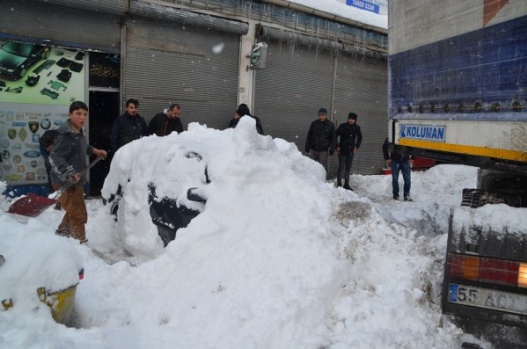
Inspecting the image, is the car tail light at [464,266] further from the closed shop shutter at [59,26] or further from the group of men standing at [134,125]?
the closed shop shutter at [59,26]

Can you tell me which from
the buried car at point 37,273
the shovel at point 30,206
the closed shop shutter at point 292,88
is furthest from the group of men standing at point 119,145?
the buried car at point 37,273

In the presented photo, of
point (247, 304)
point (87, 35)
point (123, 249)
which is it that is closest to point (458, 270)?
point (247, 304)

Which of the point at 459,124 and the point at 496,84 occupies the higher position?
the point at 496,84

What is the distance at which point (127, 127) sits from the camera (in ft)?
26.3

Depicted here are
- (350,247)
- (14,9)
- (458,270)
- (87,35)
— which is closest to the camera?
(458,270)

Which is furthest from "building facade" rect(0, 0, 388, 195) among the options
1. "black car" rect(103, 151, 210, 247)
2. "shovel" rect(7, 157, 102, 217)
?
"black car" rect(103, 151, 210, 247)

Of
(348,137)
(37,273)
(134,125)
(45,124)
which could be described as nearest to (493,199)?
(37,273)

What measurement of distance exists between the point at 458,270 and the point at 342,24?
35.6 feet

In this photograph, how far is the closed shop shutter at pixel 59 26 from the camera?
7.47 m

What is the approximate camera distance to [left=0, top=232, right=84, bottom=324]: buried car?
105 inches

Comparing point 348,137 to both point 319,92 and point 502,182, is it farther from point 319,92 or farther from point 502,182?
point 502,182

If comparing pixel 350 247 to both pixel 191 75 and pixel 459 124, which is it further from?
pixel 191 75

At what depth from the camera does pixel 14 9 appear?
7457 millimetres

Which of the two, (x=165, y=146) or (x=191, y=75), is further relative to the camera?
(x=191, y=75)
